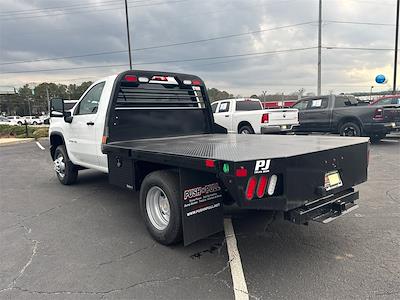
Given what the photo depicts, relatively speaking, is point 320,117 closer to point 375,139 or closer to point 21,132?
point 375,139

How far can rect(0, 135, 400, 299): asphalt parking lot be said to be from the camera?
115 inches

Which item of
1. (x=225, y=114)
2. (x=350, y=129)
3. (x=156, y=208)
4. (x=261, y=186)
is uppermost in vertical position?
Result: (x=225, y=114)

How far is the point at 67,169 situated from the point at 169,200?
161 inches

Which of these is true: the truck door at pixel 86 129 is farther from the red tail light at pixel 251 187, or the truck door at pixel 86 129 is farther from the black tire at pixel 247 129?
the black tire at pixel 247 129

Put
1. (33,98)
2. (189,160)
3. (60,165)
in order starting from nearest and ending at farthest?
(189,160)
(60,165)
(33,98)

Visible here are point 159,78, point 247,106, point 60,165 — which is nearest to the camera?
point 159,78

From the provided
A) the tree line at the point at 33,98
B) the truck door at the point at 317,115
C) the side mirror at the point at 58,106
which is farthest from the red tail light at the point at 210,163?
the tree line at the point at 33,98

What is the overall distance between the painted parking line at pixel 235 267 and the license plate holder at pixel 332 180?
1.20 metres

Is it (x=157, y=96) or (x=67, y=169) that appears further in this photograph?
(x=67, y=169)

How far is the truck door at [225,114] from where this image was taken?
560 inches

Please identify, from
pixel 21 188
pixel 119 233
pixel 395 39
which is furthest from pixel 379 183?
pixel 395 39

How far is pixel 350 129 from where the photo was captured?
41.4 ft

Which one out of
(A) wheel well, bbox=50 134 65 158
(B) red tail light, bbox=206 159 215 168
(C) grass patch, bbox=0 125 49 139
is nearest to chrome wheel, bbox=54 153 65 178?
(A) wheel well, bbox=50 134 65 158

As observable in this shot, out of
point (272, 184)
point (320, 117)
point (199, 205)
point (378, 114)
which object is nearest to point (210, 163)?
point (272, 184)
